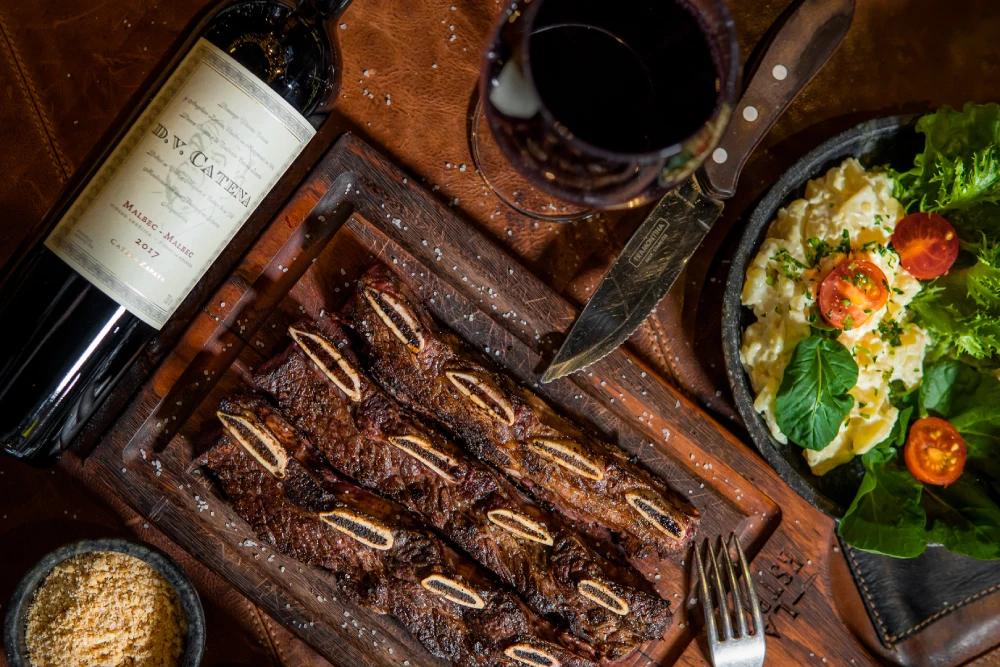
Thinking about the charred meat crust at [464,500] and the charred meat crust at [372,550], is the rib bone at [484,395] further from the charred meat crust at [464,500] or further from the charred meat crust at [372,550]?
the charred meat crust at [372,550]

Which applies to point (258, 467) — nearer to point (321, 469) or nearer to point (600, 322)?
point (321, 469)

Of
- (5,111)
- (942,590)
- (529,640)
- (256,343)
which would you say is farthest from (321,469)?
(942,590)

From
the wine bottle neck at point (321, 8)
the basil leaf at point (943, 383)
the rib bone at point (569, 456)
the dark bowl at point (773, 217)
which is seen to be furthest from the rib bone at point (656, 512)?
the wine bottle neck at point (321, 8)

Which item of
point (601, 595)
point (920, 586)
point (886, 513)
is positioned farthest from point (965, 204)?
point (601, 595)

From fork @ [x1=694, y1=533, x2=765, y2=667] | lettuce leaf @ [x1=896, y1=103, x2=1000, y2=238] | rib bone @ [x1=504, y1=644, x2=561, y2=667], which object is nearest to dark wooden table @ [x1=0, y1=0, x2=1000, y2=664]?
lettuce leaf @ [x1=896, y1=103, x2=1000, y2=238]

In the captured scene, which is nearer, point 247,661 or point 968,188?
point 968,188

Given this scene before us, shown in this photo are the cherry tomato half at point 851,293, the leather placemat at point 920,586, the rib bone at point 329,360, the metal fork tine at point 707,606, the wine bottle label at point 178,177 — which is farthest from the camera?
the leather placemat at point 920,586

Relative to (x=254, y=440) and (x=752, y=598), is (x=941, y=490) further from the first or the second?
(x=254, y=440)
